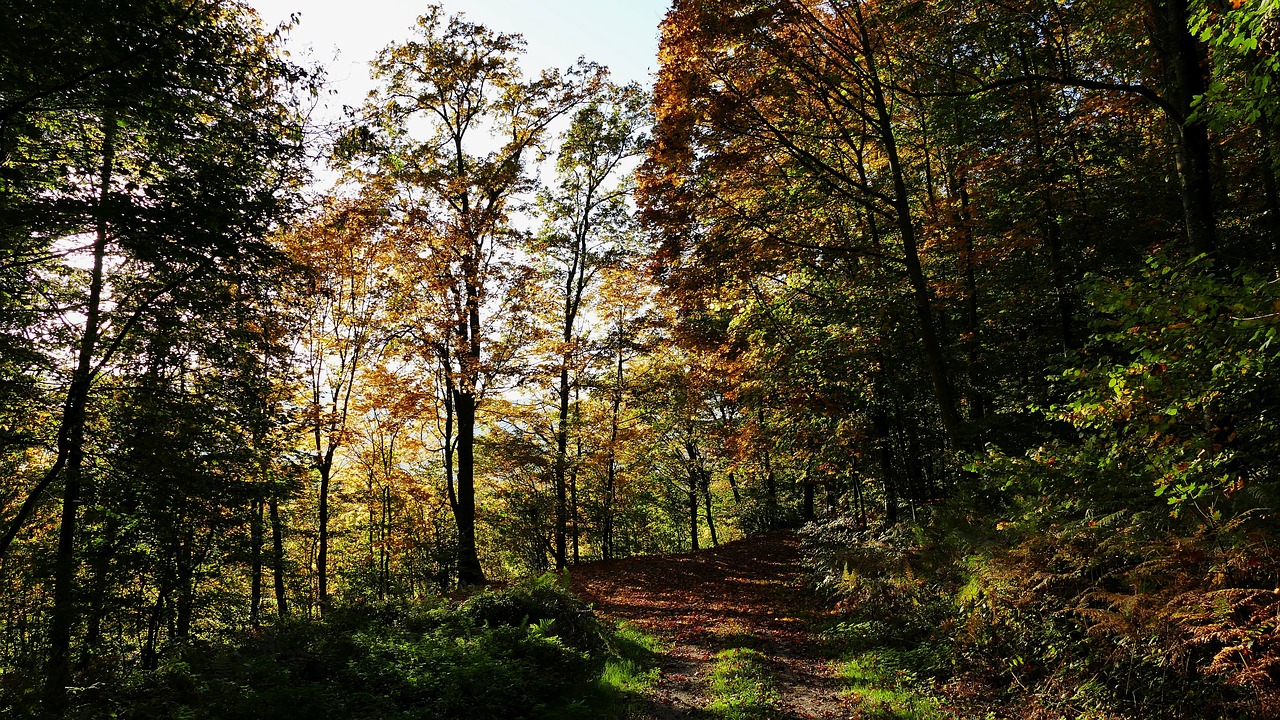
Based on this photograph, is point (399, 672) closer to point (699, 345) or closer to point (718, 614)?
point (718, 614)

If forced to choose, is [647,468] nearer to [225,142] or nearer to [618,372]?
[618,372]

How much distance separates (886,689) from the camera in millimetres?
7098

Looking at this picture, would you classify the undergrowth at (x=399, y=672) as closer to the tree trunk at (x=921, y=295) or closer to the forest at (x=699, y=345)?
the forest at (x=699, y=345)

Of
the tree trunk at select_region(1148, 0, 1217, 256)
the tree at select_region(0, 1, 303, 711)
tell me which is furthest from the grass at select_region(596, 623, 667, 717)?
the tree trunk at select_region(1148, 0, 1217, 256)

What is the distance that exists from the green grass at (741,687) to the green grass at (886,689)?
42.0 inches

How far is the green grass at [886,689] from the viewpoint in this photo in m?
6.23

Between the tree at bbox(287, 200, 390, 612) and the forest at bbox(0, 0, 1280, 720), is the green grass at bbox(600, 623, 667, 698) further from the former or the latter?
the tree at bbox(287, 200, 390, 612)

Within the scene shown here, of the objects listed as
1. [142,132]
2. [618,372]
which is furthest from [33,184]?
[618,372]

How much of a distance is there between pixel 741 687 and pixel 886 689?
1841 mm

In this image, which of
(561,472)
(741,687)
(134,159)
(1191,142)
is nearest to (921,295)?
(1191,142)

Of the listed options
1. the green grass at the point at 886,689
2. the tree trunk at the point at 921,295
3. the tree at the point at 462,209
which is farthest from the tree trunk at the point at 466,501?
the tree trunk at the point at 921,295

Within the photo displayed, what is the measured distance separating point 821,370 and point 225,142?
12.1 metres

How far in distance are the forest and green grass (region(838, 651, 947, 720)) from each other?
7cm

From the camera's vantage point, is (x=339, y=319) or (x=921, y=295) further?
(x=339, y=319)
